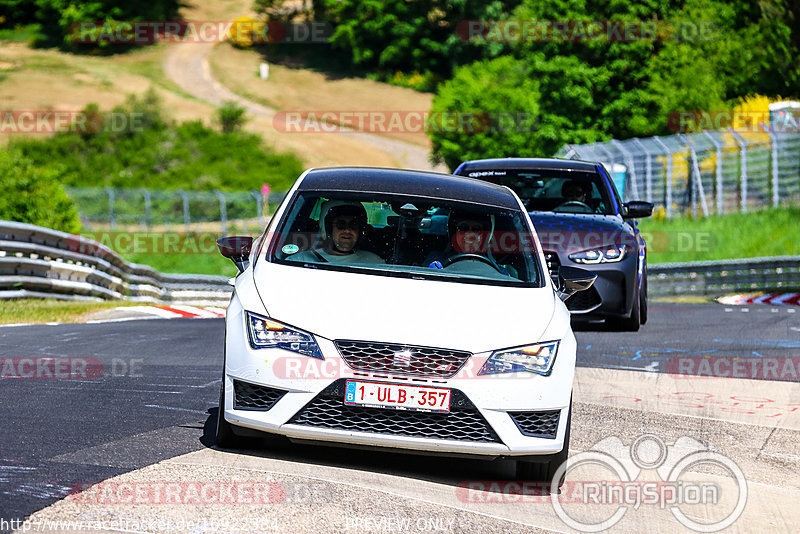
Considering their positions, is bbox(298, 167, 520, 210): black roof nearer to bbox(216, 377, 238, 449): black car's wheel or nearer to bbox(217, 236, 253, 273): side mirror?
bbox(217, 236, 253, 273): side mirror

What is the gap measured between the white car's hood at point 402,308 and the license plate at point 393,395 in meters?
0.23

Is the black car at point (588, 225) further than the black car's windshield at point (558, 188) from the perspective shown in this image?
No

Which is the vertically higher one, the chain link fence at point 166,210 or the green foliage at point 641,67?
the green foliage at point 641,67

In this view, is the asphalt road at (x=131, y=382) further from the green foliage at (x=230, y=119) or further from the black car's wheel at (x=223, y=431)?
the green foliage at (x=230, y=119)

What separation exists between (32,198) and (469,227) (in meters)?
17.9

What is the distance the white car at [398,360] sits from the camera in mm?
6371

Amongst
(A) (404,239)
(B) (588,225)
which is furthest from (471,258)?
(B) (588,225)

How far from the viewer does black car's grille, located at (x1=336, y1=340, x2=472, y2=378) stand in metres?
6.36

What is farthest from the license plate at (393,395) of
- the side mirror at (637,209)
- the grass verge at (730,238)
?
the grass verge at (730,238)

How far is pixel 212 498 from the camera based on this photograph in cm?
580

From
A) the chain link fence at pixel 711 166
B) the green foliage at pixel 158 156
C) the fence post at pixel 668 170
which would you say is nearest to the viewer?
the chain link fence at pixel 711 166

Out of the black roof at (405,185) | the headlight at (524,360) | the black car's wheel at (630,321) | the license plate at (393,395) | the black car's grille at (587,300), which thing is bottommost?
the black car's wheel at (630,321)

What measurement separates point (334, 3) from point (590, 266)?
292 feet

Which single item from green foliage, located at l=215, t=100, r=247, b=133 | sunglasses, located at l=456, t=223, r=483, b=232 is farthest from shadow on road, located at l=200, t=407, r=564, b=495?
green foliage, located at l=215, t=100, r=247, b=133
